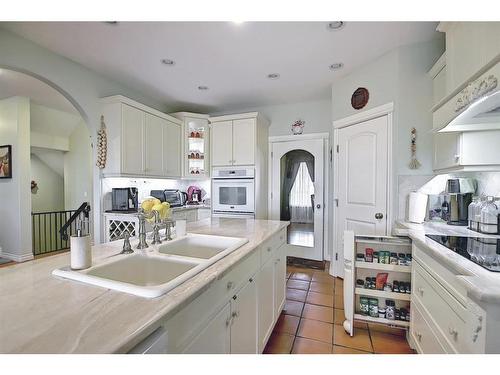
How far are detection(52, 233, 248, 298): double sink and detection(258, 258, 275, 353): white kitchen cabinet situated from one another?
350mm

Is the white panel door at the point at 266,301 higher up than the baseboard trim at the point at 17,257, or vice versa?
the white panel door at the point at 266,301

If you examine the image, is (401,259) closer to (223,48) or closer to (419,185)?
(419,185)

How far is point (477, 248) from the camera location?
4.13 ft

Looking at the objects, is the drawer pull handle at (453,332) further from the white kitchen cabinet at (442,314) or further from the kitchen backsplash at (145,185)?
the kitchen backsplash at (145,185)


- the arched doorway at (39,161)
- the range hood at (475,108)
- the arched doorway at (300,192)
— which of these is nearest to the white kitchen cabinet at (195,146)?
the arched doorway at (300,192)

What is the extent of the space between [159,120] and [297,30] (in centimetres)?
229

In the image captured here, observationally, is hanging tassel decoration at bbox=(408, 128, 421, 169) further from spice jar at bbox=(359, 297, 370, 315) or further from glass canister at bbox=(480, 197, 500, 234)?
spice jar at bbox=(359, 297, 370, 315)

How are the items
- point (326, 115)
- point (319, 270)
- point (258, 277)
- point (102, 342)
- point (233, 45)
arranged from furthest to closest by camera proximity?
1. point (326, 115)
2. point (319, 270)
3. point (233, 45)
4. point (258, 277)
5. point (102, 342)

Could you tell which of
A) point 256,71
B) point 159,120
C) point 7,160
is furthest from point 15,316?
point 7,160

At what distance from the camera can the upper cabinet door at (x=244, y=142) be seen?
3662 millimetres

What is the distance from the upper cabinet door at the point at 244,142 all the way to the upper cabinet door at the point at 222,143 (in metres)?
0.09

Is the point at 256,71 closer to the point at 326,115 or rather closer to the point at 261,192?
the point at 326,115

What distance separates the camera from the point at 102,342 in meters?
0.54

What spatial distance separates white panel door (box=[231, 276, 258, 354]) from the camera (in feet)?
3.81
